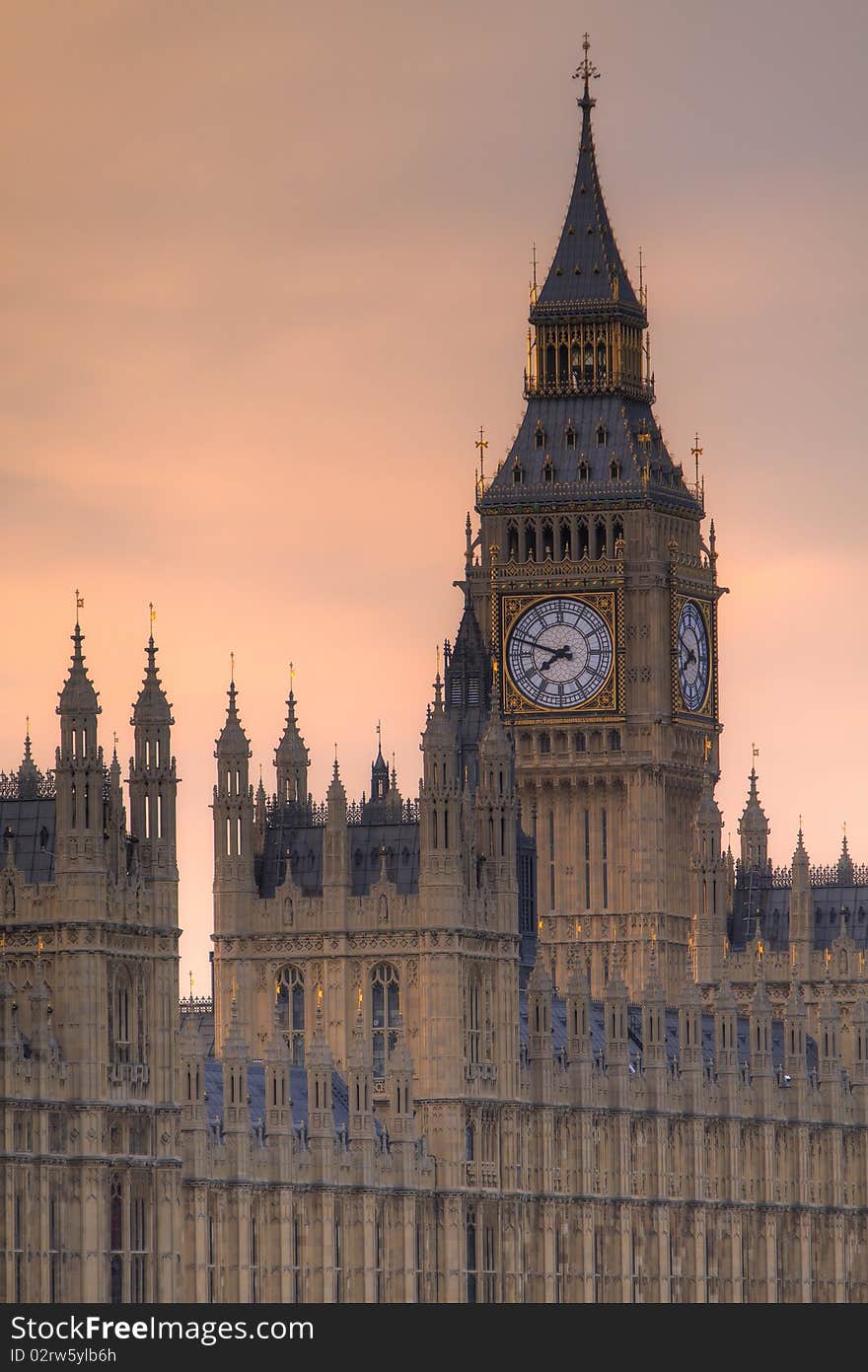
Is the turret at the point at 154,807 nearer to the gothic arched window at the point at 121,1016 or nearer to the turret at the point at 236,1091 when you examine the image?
the gothic arched window at the point at 121,1016

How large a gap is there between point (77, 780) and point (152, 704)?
20.4ft

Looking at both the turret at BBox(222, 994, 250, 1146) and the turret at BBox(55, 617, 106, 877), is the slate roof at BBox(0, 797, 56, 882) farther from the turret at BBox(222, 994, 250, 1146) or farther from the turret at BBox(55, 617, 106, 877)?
the turret at BBox(222, 994, 250, 1146)

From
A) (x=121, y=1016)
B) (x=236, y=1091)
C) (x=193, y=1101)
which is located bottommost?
(x=193, y=1101)

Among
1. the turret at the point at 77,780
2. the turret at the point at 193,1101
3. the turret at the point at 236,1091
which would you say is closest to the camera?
the turret at the point at 77,780

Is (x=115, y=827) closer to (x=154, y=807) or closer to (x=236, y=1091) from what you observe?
(x=154, y=807)

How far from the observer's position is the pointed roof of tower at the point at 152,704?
192 m

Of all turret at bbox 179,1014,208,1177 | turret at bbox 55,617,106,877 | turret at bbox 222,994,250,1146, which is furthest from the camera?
turret at bbox 222,994,250,1146

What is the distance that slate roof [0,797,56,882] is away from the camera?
188 m

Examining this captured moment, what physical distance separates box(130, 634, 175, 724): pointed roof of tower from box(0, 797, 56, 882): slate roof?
5024mm

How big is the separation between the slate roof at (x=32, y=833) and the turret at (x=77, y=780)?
3.49 feet

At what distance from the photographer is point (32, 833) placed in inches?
7411

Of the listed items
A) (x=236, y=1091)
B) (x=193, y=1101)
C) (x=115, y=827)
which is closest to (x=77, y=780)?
(x=115, y=827)

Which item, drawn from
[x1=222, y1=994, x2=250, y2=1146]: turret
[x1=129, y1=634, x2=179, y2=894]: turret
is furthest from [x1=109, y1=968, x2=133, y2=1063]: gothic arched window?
[x1=222, y1=994, x2=250, y2=1146]: turret

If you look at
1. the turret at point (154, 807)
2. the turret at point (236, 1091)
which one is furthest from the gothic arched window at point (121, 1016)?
the turret at point (236, 1091)
